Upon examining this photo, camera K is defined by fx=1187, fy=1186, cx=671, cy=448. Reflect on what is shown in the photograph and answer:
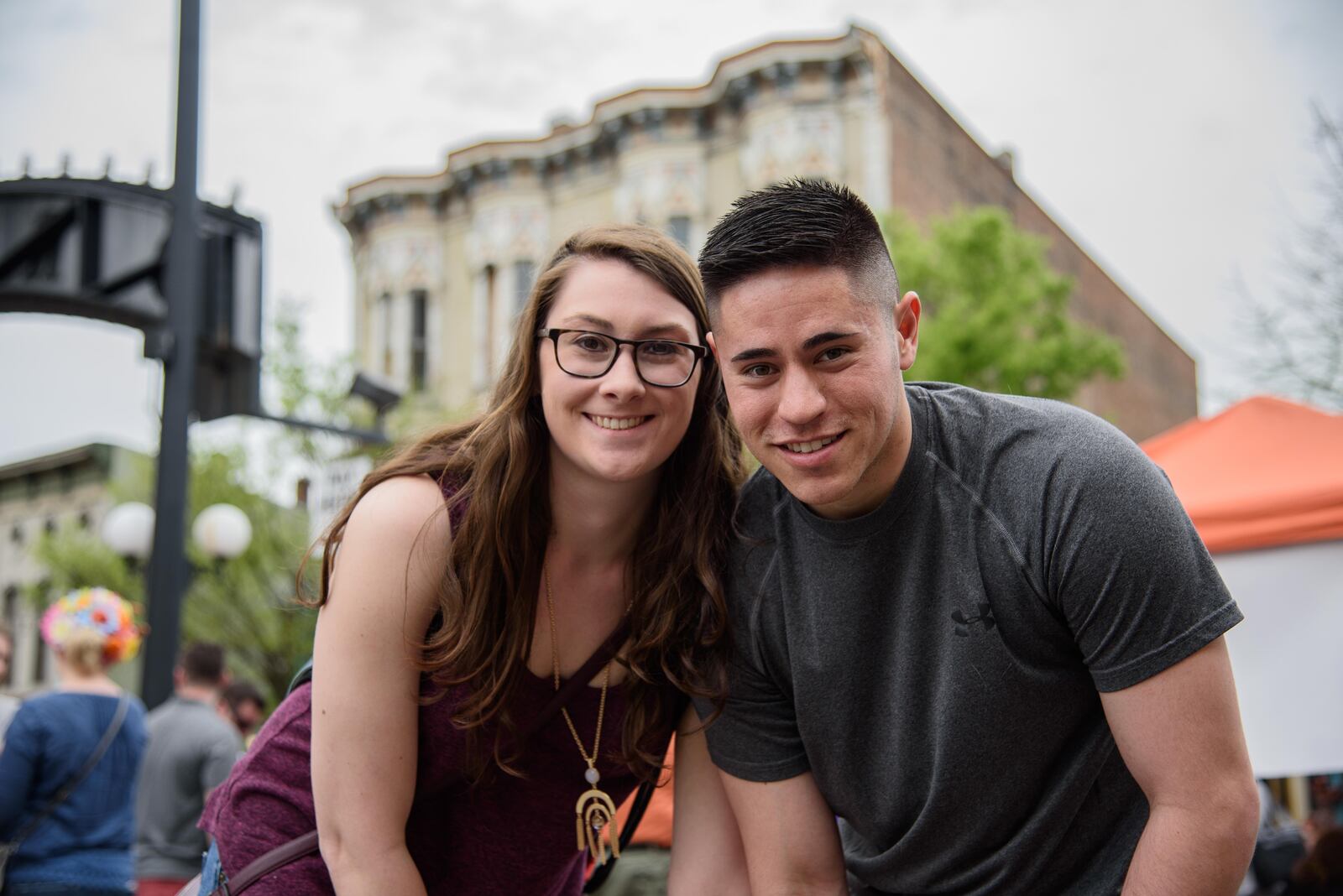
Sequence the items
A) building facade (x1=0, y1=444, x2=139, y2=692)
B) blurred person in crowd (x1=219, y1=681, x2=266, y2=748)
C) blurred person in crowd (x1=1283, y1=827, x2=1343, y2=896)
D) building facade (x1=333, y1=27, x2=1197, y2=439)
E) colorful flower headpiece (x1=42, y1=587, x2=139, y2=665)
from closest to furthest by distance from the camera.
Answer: colorful flower headpiece (x1=42, y1=587, x2=139, y2=665)
blurred person in crowd (x1=1283, y1=827, x2=1343, y2=896)
blurred person in crowd (x1=219, y1=681, x2=266, y2=748)
building facade (x1=333, y1=27, x2=1197, y2=439)
building facade (x1=0, y1=444, x2=139, y2=692)

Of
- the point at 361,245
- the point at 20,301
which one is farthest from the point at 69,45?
the point at 361,245

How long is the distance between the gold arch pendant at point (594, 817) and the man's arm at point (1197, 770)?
1.17 m

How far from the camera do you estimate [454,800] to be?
270cm

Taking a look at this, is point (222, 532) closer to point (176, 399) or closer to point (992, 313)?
point (176, 399)

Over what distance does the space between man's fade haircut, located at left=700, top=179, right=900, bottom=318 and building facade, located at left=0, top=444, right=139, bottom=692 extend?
33.6m

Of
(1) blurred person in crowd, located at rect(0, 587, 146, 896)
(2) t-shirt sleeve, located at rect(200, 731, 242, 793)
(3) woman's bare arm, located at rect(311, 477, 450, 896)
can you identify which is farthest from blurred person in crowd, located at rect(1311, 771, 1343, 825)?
(3) woman's bare arm, located at rect(311, 477, 450, 896)

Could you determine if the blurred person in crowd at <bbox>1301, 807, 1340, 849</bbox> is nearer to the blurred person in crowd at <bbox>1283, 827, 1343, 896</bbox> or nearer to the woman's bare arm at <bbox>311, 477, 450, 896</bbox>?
the blurred person in crowd at <bbox>1283, 827, 1343, 896</bbox>

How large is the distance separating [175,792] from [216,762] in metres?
0.26

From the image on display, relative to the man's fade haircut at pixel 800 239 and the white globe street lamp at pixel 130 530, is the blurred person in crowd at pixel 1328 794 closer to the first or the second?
the white globe street lamp at pixel 130 530

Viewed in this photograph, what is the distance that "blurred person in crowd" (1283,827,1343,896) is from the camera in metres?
6.42

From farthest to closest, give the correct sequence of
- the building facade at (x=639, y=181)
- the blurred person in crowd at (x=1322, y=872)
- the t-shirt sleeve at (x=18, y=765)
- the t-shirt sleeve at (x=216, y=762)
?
the building facade at (x=639, y=181) → the blurred person in crowd at (x=1322, y=872) → the t-shirt sleeve at (x=216, y=762) → the t-shirt sleeve at (x=18, y=765)

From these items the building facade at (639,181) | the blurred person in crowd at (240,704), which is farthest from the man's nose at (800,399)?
the building facade at (639,181)

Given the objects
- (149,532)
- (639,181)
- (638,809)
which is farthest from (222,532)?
(639,181)

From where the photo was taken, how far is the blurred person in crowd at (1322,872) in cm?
642
